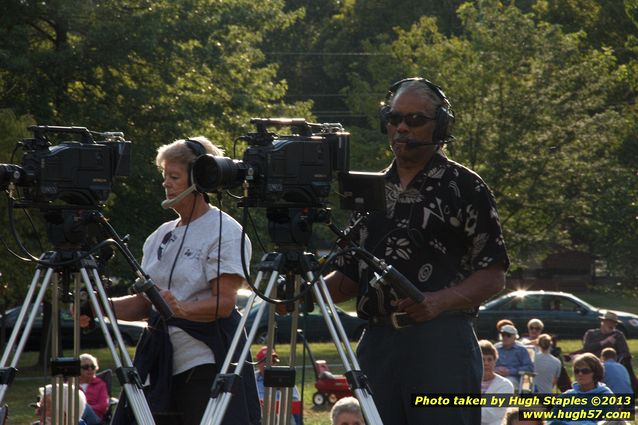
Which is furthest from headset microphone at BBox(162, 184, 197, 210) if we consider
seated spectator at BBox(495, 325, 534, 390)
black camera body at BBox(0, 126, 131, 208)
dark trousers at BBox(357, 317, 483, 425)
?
seated spectator at BBox(495, 325, 534, 390)

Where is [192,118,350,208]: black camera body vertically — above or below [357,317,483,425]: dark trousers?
above

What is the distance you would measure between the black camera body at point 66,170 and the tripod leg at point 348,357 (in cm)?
142

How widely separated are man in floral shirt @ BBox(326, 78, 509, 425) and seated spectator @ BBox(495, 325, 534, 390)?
12112mm

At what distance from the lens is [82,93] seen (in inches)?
1018

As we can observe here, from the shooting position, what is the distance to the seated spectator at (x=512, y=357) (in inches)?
665

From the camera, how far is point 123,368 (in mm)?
5336

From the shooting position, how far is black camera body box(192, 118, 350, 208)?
184 inches

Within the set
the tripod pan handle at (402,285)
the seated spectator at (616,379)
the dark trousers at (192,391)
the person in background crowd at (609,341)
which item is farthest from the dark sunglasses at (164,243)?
the person in background crowd at (609,341)

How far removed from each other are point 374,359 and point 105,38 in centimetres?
2069

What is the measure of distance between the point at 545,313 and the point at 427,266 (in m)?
27.5

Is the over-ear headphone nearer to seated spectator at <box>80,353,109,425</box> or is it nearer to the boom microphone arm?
the boom microphone arm

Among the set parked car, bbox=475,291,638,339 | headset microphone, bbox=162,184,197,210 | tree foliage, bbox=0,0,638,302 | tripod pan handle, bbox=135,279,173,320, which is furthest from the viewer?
parked car, bbox=475,291,638,339

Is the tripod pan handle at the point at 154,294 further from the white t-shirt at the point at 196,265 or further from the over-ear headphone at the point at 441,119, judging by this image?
the over-ear headphone at the point at 441,119

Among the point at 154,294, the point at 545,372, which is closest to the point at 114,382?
the point at 545,372
